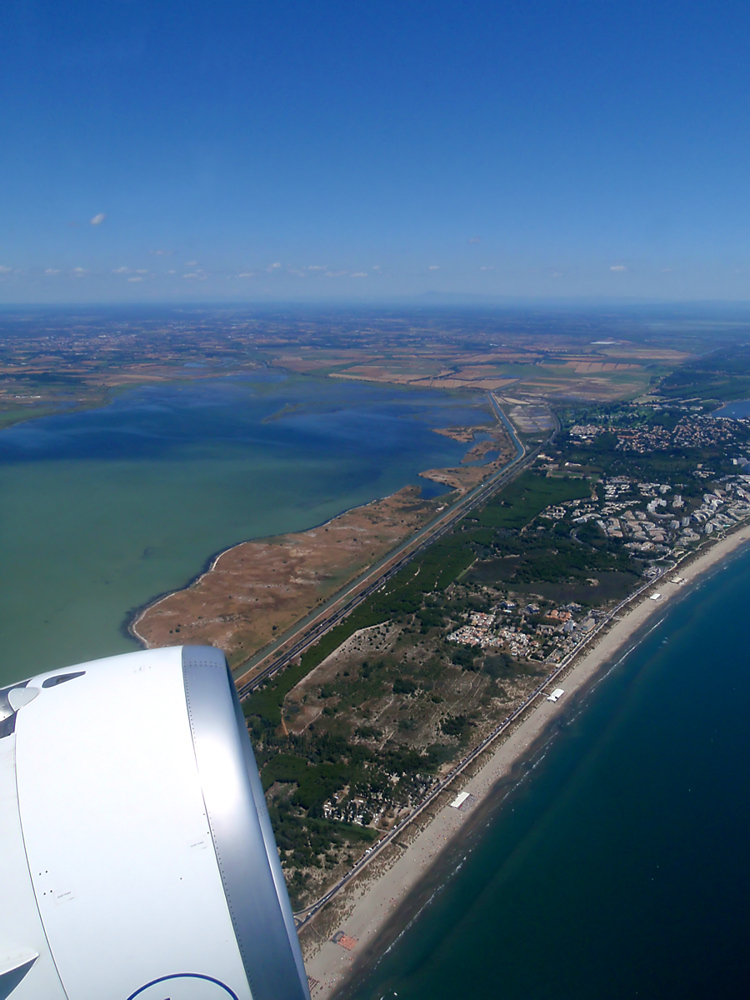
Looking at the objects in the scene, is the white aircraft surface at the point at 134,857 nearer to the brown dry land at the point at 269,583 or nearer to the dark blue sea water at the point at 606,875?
the dark blue sea water at the point at 606,875

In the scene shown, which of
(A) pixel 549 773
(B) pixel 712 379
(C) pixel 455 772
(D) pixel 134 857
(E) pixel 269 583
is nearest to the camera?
(D) pixel 134 857

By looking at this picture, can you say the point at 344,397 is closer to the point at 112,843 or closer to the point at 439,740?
the point at 439,740

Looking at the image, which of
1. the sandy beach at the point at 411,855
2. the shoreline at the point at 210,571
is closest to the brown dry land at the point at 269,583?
the shoreline at the point at 210,571

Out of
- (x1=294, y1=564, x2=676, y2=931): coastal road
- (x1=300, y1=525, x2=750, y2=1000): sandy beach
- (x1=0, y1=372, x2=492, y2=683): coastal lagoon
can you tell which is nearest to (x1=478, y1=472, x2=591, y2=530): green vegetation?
(x1=0, y1=372, x2=492, y2=683): coastal lagoon

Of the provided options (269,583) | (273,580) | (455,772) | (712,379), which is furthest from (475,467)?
(712,379)

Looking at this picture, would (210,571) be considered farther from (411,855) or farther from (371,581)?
(411,855)

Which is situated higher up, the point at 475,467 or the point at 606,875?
the point at 475,467
